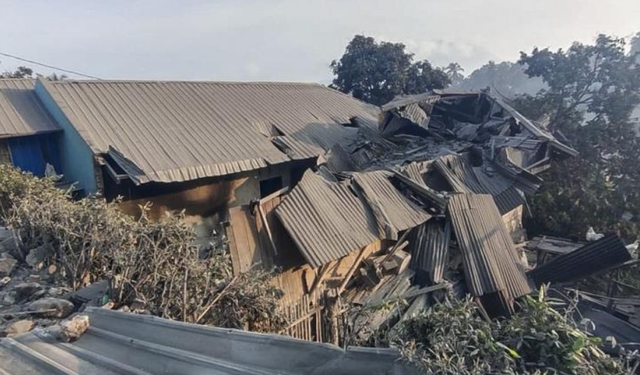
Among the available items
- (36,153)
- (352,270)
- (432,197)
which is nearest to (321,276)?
(352,270)

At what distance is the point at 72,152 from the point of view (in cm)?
945

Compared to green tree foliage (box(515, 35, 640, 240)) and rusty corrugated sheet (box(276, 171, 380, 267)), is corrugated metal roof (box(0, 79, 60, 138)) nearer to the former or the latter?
rusty corrugated sheet (box(276, 171, 380, 267))

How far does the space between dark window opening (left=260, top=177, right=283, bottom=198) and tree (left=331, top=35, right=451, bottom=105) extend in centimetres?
1149

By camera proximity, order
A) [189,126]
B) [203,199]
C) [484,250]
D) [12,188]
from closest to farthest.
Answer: [12,188] < [484,250] < [203,199] < [189,126]

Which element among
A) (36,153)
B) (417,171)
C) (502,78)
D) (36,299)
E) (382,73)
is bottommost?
(36,299)

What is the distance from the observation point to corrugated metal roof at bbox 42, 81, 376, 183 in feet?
29.5

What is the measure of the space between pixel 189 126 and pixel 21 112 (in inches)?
142

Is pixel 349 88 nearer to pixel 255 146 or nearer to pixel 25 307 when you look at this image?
pixel 255 146

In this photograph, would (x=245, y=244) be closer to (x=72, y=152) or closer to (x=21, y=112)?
(x=72, y=152)

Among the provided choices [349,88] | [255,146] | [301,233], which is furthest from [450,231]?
[349,88]

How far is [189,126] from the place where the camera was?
10.6 meters

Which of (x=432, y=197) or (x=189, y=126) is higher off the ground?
(x=189, y=126)

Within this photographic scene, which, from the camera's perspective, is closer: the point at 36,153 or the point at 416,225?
the point at 416,225

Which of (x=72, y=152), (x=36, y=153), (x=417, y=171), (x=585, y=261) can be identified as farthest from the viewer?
(x=36, y=153)
